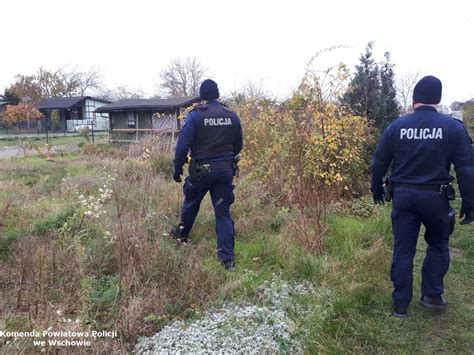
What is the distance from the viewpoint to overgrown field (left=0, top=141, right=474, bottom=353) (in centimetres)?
298

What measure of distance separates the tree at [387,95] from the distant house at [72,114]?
41241 millimetres

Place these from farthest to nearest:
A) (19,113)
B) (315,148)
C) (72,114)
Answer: (72,114)
(19,113)
(315,148)

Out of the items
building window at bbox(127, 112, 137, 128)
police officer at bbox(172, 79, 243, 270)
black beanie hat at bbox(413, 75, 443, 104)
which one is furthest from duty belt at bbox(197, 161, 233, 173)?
building window at bbox(127, 112, 137, 128)

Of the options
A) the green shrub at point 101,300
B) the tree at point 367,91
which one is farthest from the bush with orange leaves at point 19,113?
the green shrub at point 101,300

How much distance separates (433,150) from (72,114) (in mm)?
52024

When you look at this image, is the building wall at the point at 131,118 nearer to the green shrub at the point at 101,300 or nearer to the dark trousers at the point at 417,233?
the green shrub at the point at 101,300

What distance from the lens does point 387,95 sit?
9305 millimetres

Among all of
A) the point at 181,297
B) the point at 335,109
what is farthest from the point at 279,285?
the point at 335,109

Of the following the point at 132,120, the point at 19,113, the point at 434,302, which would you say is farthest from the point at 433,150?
the point at 19,113

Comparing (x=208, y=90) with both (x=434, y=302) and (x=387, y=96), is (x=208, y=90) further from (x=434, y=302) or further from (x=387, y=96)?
(x=387, y=96)

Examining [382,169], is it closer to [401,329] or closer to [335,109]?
[401,329]

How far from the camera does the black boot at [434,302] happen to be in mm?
3484

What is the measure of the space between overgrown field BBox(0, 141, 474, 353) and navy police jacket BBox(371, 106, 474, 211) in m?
1.11

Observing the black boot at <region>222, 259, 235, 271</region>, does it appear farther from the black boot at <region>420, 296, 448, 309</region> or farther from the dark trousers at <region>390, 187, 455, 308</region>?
the black boot at <region>420, 296, 448, 309</region>
